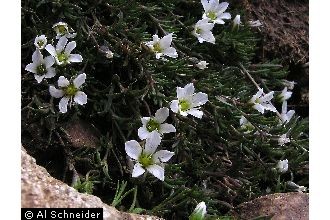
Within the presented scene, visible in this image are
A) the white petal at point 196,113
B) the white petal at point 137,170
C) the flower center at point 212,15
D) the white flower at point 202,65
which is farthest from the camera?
the flower center at point 212,15

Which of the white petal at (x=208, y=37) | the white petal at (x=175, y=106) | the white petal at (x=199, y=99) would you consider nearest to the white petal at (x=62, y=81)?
the white petal at (x=175, y=106)

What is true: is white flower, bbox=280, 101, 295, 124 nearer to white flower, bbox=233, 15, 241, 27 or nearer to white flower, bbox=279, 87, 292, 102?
white flower, bbox=279, 87, 292, 102

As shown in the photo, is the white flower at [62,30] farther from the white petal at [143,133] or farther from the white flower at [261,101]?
the white flower at [261,101]

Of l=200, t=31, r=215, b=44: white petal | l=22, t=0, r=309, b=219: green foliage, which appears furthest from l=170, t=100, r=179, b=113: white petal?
l=200, t=31, r=215, b=44: white petal

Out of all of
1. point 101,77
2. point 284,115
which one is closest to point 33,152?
point 101,77

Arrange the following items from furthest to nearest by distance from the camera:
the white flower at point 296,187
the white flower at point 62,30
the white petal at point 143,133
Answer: the white flower at point 296,187
the white flower at point 62,30
the white petal at point 143,133

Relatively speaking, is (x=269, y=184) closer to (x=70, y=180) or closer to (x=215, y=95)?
(x=215, y=95)
